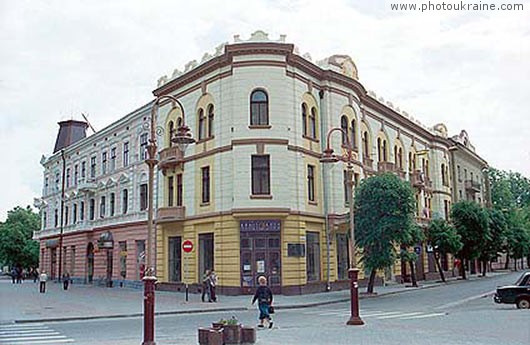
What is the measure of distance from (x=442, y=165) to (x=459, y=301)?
3033cm

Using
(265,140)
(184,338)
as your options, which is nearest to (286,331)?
(184,338)

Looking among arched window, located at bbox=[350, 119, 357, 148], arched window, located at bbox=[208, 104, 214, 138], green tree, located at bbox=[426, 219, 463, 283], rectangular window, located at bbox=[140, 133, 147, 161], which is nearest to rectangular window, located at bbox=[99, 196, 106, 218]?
rectangular window, located at bbox=[140, 133, 147, 161]

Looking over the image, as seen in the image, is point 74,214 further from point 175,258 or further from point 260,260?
point 260,260

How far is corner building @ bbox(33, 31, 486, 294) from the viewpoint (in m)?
30.2

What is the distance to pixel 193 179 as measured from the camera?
111ft

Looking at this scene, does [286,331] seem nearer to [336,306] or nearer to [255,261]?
[336,306]

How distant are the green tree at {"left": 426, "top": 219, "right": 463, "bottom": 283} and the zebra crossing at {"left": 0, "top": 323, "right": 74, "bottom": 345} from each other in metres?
31.6

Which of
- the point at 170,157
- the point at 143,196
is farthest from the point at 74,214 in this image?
the point at 170,157

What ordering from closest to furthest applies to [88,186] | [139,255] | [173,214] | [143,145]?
[173,214] → [139,255] → [143,145] → [88,186]

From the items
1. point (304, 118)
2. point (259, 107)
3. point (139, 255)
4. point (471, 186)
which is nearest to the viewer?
point (259, 107)

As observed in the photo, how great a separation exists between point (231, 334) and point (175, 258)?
22518mm

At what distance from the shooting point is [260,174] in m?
30.8

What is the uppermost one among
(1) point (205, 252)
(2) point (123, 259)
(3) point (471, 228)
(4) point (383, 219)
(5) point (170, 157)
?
(5) point (170, 157)

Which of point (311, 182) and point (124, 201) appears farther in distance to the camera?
point (124, 201)
